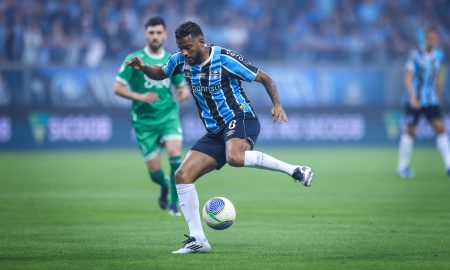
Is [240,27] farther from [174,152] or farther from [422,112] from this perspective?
[174,152]

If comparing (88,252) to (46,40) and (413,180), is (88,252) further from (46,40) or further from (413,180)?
(46,40)

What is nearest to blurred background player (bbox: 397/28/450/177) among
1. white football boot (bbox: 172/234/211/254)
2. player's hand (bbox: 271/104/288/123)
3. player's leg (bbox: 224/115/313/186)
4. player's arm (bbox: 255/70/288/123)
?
player's arm (bbox: 255/70/288/123)

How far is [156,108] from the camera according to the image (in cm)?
1265

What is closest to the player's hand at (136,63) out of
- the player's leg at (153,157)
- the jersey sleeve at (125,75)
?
the jersey sleeve at (125,75)

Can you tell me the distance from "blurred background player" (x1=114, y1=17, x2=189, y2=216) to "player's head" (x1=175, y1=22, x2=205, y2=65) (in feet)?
12.0

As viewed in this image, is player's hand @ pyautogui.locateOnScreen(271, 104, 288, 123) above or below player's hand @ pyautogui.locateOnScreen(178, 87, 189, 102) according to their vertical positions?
above

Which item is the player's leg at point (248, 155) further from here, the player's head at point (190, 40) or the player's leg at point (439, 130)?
the player's leg at point (439, 130)

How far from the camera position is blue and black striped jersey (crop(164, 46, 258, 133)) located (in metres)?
8.98

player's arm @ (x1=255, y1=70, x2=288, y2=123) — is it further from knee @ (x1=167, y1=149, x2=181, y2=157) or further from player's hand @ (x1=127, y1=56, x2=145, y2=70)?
knee @ (x1=167, y1=149, x2=181, y2=157)


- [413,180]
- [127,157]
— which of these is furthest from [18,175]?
[413,180]

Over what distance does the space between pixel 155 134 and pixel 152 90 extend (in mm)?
621

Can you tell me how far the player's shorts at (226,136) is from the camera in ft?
29.4

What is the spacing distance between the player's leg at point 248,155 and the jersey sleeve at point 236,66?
440mm

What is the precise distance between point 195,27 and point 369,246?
268cm
